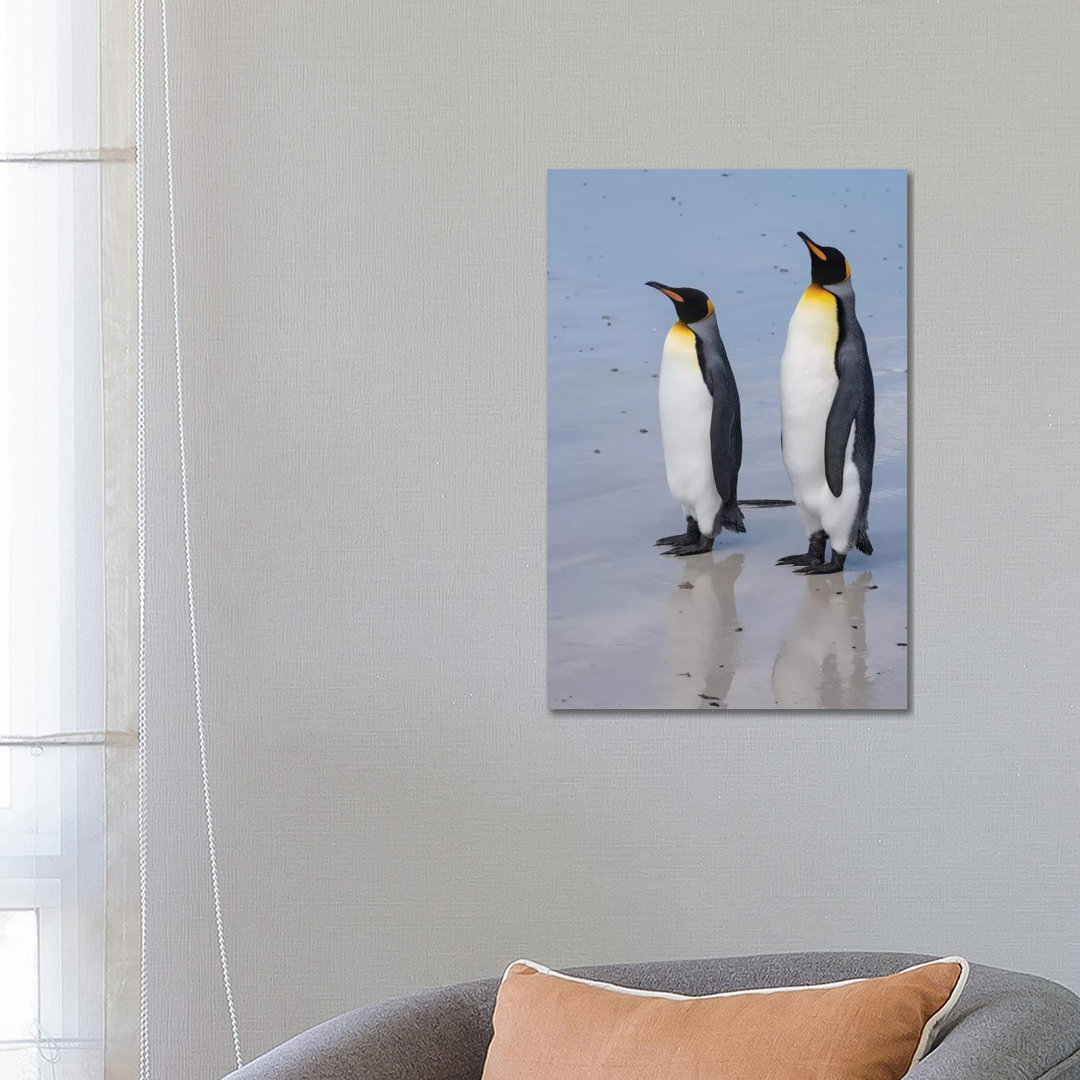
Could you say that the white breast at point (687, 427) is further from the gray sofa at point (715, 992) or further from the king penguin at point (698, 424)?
the gray sofa at point (715, 992)

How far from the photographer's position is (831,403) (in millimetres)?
2070

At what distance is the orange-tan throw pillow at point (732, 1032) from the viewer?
1.21m

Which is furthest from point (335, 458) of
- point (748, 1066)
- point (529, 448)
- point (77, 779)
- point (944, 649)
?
point (748, 1066)

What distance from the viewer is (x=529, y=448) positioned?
2074 mm

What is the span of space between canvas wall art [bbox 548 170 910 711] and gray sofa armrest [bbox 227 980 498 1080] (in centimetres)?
67

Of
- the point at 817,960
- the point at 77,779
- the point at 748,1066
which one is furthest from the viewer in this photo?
the point at 77,779

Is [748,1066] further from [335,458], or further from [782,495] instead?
[335,458]

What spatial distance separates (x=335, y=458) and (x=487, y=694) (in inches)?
18.1

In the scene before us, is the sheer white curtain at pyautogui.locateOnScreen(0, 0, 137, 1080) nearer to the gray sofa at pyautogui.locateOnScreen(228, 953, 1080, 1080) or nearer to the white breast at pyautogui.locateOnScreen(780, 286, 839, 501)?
the gray sofa at pyautogui.locateOnScreen(228, 953, 1080, 1080)

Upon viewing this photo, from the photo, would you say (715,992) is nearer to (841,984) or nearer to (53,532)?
(841,984)

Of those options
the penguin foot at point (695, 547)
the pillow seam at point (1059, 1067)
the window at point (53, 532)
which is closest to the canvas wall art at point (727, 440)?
the penguin foot at point (695, 547)

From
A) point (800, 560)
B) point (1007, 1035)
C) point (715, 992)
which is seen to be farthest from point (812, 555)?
point (1007, 1035)

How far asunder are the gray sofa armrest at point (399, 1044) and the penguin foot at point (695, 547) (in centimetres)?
80

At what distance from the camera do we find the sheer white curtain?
1.94m
